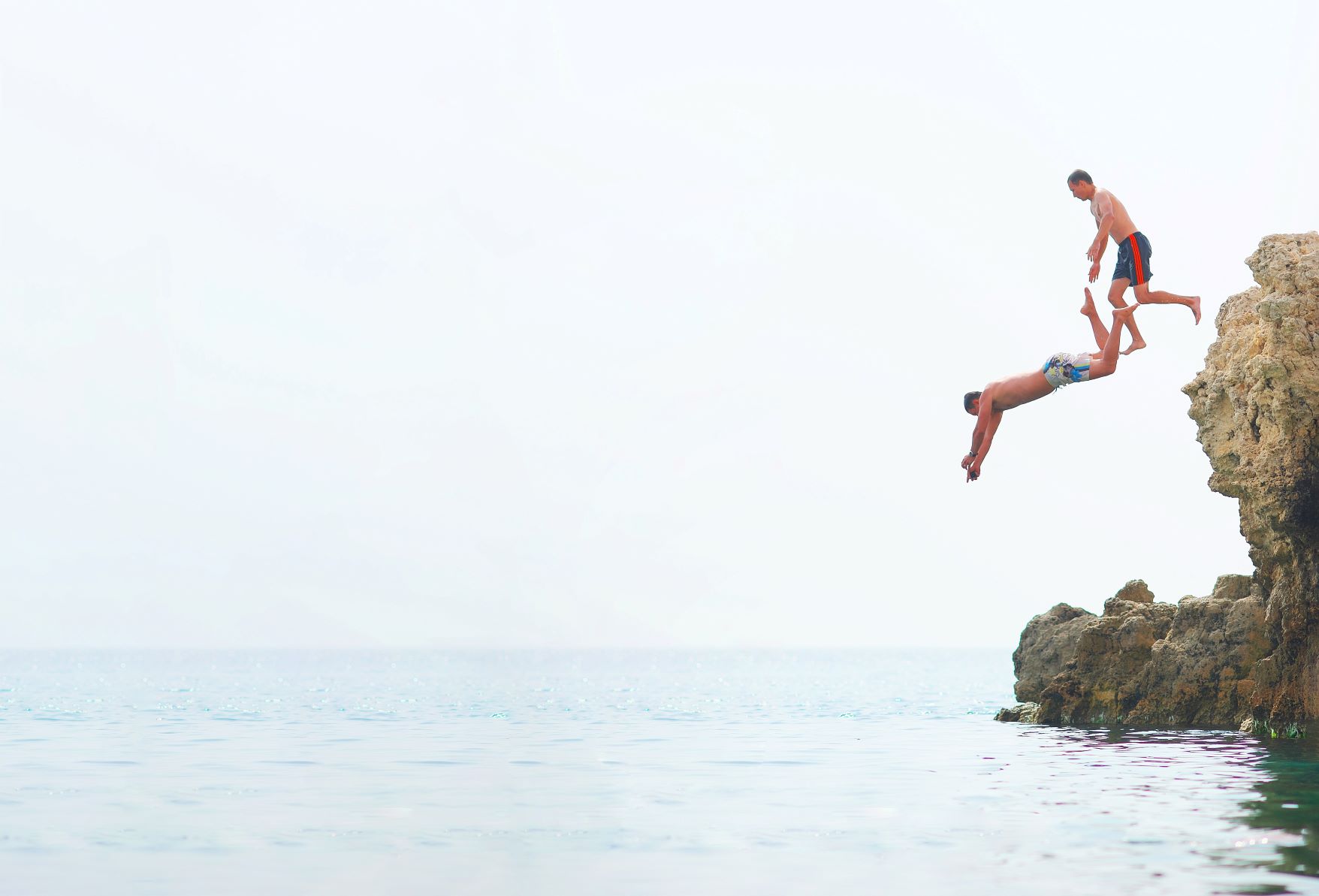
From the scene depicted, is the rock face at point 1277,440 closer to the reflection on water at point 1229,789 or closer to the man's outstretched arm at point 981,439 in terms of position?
the reflection on water at point 1229,789

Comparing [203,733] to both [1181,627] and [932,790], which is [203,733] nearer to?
[932,790]

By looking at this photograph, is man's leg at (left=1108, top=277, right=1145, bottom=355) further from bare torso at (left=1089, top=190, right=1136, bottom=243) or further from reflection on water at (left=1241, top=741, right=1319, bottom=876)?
reflection on water at (left=1241, top=741, right=1319, bottom=876)

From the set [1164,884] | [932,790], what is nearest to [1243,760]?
[932,790]

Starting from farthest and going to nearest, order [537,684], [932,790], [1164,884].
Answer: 1. [537,684]
2. [932,790]
3. [1164,884]

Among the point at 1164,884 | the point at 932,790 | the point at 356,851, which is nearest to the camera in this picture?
the point at 1164,884

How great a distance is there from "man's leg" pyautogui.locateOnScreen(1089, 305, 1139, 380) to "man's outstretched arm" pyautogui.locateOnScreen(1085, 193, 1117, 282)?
1.91 feet

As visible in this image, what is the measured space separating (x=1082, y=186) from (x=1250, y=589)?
12358 mm

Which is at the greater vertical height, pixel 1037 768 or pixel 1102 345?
pixel 1102 345

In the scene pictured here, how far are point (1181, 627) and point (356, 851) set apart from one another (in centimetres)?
1944

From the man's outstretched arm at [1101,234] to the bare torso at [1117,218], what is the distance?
0.7 inches

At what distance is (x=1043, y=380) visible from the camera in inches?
706

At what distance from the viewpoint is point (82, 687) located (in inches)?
2473

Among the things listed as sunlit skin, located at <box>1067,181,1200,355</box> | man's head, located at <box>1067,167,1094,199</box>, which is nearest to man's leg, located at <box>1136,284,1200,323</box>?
sunlit skin, located at <box>1067,181,1200,355</box>

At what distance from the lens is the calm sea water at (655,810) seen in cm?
1091
